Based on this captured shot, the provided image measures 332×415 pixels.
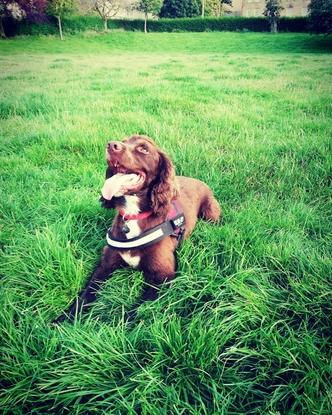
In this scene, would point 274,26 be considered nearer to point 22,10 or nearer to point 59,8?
point 59,8

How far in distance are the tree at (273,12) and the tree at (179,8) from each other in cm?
1604

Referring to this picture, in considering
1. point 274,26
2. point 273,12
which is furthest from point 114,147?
point 274,26

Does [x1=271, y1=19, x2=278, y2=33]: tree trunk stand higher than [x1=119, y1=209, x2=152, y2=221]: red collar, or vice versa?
[x1=271, y1=19, x2=278, y2=33]: tree trunk

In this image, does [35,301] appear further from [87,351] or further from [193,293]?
[193,293]

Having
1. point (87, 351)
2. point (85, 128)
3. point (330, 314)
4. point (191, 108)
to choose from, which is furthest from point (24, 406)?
point (191, 108)

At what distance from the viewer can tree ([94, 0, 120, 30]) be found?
3806cm

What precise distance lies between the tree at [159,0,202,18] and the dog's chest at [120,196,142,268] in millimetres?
54349

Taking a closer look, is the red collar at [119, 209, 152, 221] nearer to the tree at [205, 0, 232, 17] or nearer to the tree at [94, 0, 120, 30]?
the tree at [94, 0, 120, 30]

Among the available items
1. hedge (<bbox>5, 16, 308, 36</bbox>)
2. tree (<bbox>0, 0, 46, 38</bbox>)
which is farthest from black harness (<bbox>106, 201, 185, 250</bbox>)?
hedge (<bbox>5, 16, 308, 36</bbox>)

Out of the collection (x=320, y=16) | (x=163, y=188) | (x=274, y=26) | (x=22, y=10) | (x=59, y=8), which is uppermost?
(x=59, y=8)

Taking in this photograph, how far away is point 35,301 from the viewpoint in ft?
6.82

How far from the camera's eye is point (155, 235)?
2314 mm

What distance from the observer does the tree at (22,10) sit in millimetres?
23881

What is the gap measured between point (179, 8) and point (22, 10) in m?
28.4
